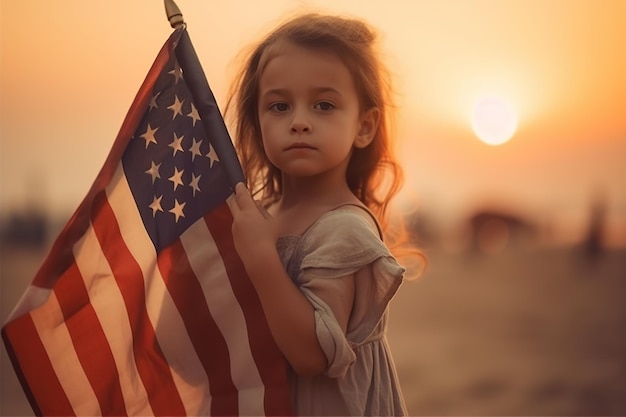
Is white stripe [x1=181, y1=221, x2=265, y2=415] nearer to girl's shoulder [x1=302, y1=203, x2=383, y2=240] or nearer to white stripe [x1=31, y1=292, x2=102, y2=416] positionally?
girl's shoulder [x1=302, y1=203, x2=383, y2=240]

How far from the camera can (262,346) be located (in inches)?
99.5

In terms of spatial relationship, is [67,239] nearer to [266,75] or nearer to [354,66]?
[266,75]

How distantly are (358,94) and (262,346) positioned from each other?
79 cm

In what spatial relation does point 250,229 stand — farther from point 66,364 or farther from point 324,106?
point 66,364

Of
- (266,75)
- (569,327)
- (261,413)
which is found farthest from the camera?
(569,327)

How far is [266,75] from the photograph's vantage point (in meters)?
2.71

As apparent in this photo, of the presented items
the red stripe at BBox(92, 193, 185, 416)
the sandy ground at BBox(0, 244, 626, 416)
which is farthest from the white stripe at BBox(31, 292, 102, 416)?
the sandy ground at BBox(0, 244, 626, 416)

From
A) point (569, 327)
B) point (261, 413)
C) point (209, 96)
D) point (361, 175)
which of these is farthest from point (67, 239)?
point (569, 327)

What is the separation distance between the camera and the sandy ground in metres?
7.59

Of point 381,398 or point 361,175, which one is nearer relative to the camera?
point 381,398

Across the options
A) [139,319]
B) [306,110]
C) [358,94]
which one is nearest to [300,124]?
[306,110]

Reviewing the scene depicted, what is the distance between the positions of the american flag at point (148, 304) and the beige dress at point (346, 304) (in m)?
0.16

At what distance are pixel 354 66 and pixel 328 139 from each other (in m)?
0.26

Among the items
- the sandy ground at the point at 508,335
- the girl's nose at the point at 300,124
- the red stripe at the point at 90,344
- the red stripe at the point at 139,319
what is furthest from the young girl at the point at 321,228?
the sandy ground at the point at 508,335
